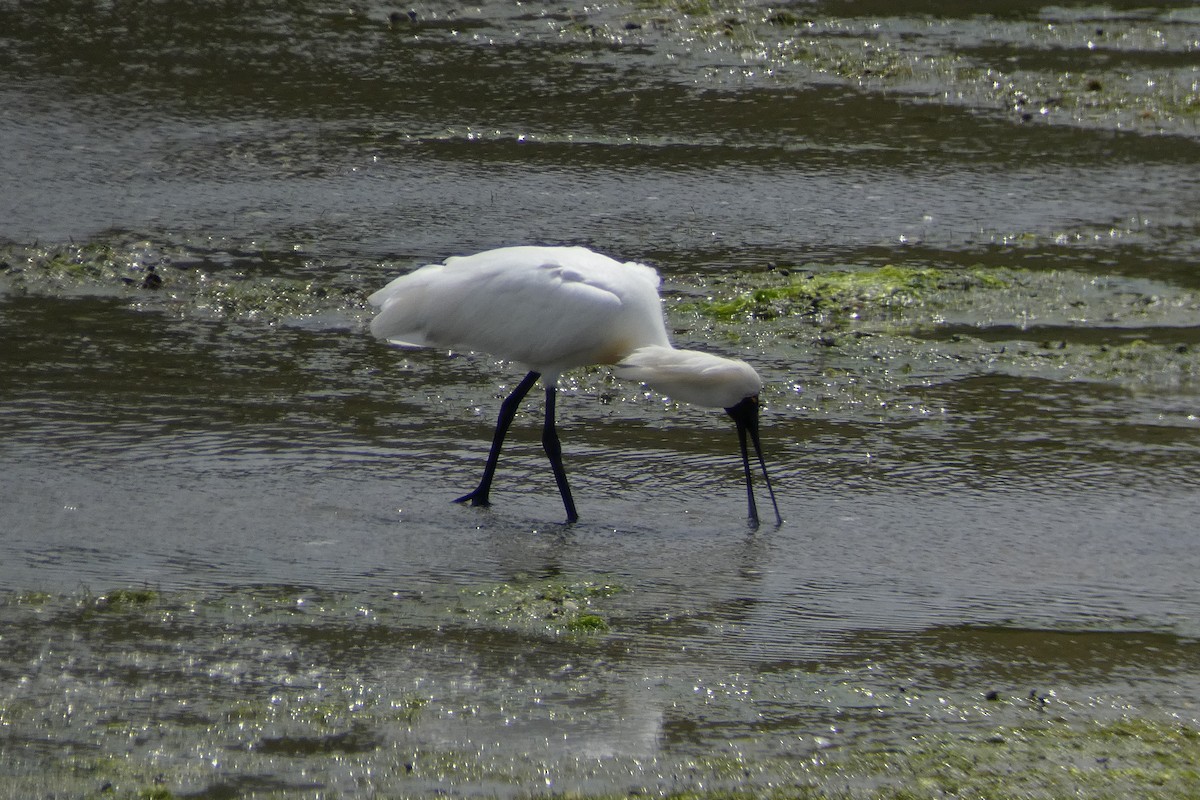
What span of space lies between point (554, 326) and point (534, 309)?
0.33 ft

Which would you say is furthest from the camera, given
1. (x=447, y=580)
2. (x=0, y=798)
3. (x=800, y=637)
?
(x=447, y=580)

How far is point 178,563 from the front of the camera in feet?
16.7

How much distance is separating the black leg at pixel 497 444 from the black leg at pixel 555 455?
132 mm

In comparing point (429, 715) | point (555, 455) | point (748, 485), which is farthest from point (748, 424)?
point (429, 715)

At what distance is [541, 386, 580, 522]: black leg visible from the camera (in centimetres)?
567

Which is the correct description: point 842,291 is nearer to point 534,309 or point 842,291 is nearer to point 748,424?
point 748,424

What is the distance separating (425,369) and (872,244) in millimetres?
2679

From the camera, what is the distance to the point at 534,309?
600cm

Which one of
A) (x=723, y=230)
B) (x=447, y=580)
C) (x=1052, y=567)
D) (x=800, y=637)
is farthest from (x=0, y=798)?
(x=723, y=230)

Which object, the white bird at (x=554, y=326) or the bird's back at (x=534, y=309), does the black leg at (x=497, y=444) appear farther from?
the bird's back at (x=534, y=309)

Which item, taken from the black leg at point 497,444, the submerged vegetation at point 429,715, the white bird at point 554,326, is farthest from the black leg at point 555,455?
the submerged vegetation at point 429,715

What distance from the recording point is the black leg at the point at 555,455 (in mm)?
5667

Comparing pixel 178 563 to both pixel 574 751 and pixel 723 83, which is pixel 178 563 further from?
pixel 723 83

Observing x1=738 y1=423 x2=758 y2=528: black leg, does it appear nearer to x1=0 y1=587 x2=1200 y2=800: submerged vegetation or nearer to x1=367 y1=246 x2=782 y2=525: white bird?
x1=367 y1=246 x2=782 y2=525: white bird
